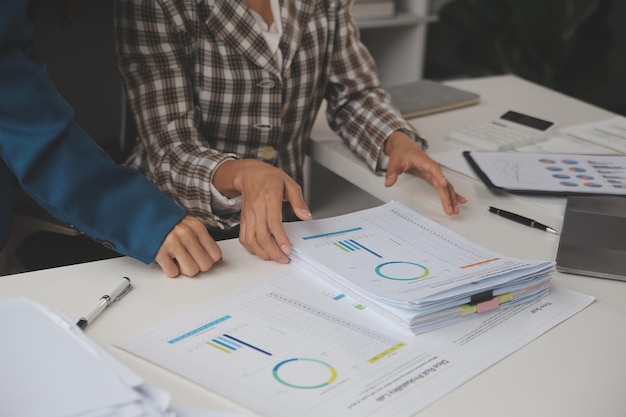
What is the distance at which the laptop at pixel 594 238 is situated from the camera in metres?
0.97

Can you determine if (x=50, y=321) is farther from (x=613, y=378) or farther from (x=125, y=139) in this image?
(x=125, y=139)

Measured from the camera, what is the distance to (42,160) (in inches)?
35.2

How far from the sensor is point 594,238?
41.1 inches

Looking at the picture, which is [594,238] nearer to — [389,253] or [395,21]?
[389,253]

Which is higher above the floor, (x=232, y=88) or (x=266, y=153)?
(x=232, y=88)

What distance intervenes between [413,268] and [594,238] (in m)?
0.31

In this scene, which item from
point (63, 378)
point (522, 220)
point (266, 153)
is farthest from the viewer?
point (266, 153)

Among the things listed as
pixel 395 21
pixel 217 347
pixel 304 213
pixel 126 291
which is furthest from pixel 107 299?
pixel 395 21

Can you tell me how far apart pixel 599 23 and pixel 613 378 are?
2.45 meters

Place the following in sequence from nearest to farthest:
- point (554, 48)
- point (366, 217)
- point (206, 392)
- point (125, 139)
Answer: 1. point (206, 392)
2. point (366, 217)
3. point (125, 139)
4. point (554, 48)

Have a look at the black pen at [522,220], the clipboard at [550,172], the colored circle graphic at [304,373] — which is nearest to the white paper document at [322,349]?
the colored circle graphic at [304,373]

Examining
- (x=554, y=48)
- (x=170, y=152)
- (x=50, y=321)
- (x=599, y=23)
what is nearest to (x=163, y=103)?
(x=170, y=152)

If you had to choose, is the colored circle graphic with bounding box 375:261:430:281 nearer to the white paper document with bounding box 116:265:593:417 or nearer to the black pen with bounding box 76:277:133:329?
the white paper document with bounding box 116:265:593:417

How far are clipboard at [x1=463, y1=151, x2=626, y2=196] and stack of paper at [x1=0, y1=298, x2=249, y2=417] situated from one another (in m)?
0.73
